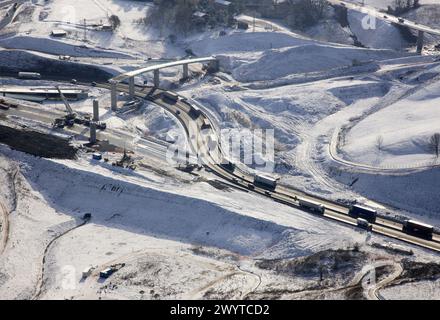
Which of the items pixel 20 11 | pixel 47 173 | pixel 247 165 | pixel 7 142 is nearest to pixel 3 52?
pixel 20 11

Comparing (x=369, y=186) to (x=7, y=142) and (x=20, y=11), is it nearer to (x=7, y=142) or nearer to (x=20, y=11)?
(x=7, y=142)

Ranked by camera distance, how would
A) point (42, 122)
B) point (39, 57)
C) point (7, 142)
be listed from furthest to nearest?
1. point (39, 57)
2. point (42, 122)
3. point (7, 142)

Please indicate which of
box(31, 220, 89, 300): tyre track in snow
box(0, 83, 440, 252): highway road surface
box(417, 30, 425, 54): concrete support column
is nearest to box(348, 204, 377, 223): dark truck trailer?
box(0, 83, 440, 252): highway road surface

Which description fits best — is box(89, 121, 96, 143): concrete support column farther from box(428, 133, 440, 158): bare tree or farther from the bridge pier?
box(428, 133, 440, 158): bare tree

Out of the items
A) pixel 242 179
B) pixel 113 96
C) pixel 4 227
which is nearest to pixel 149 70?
pixel 113 96

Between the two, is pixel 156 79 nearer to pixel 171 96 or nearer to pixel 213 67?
pixel 171 96

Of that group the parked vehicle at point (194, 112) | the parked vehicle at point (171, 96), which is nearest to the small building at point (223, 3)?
the parked vehicle at point (171, 96)
